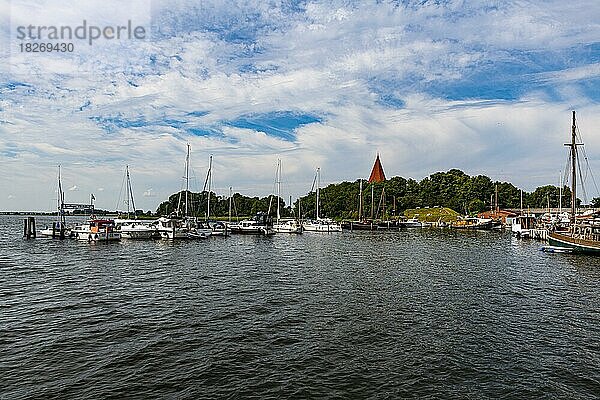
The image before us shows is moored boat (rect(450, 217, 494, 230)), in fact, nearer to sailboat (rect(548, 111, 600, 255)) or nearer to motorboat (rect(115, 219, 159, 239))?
sailboat (rect(548, 111, 600, 255))

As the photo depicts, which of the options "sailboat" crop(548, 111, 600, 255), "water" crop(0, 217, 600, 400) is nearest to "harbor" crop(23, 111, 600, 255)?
"sailboat" crop(548, 111, 600, 255)

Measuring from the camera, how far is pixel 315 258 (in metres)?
53.0

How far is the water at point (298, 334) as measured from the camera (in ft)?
48.9

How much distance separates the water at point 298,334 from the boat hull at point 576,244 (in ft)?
40.9

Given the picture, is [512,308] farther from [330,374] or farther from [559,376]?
[330,374]

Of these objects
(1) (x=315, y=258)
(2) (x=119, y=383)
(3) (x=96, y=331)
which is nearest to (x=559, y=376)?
(2) (x=119, y=383)

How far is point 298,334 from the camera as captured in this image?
2031cm

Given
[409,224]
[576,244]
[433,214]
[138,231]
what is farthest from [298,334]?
[433,214]

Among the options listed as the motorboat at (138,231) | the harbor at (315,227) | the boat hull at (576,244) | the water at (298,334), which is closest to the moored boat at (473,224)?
the harbor at (315,227)

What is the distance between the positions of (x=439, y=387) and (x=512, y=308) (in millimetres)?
Result: 13600

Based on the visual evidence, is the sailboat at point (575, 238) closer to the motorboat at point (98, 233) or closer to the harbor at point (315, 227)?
the harbor at point (315, 227)

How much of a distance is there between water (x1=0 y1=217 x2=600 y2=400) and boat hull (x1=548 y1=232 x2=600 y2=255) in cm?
1247

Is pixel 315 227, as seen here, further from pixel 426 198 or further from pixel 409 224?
pixel 426 198

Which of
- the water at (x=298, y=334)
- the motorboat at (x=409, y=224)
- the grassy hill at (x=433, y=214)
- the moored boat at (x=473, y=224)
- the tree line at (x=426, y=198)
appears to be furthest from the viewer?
the tree line at (x=426, y=198)
